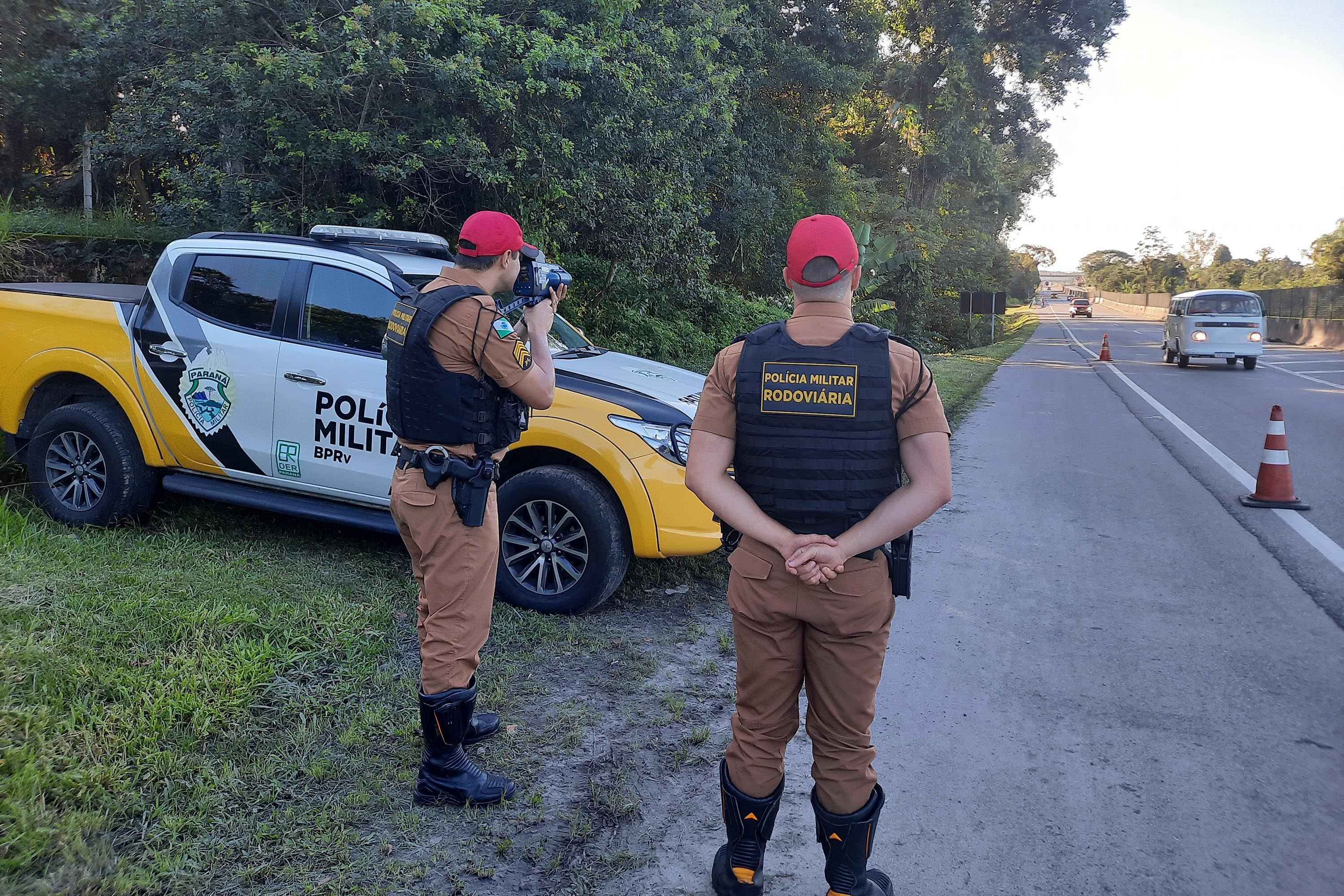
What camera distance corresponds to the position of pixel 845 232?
2650mm

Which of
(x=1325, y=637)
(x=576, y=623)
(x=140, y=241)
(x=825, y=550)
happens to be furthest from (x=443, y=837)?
(x=140, y=241)

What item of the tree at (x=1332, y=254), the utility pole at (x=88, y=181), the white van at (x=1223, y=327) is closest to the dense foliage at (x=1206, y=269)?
the tree at (x=1332, y=254)

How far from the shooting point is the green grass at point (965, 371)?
1469 centimetres

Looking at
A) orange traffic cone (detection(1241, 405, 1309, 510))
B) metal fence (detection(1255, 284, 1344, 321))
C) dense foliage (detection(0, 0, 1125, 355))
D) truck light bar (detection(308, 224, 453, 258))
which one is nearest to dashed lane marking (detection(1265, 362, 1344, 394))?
metal fence (detection(1255, 284, 1344, 321))

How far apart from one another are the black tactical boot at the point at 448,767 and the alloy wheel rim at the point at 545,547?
5.63ft

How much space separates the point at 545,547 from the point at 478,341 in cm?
195

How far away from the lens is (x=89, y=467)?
19.3 feet

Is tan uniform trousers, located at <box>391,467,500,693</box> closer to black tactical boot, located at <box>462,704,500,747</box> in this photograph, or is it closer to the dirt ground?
black tactical boot, located at <box>462,704,500,747</box>

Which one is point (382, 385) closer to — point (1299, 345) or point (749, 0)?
point (749, 0)

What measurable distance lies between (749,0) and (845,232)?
61.8 feet

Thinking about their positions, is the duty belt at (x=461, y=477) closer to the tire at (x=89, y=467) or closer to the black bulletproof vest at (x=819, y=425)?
the black bulletproof vest at (x=819, y=425)

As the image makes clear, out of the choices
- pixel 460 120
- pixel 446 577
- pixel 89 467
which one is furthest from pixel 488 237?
pixel 460 120

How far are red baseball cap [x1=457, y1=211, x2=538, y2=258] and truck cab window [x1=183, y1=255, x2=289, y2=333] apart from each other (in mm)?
2641

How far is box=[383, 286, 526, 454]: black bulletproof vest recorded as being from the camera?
3281 millimetres
